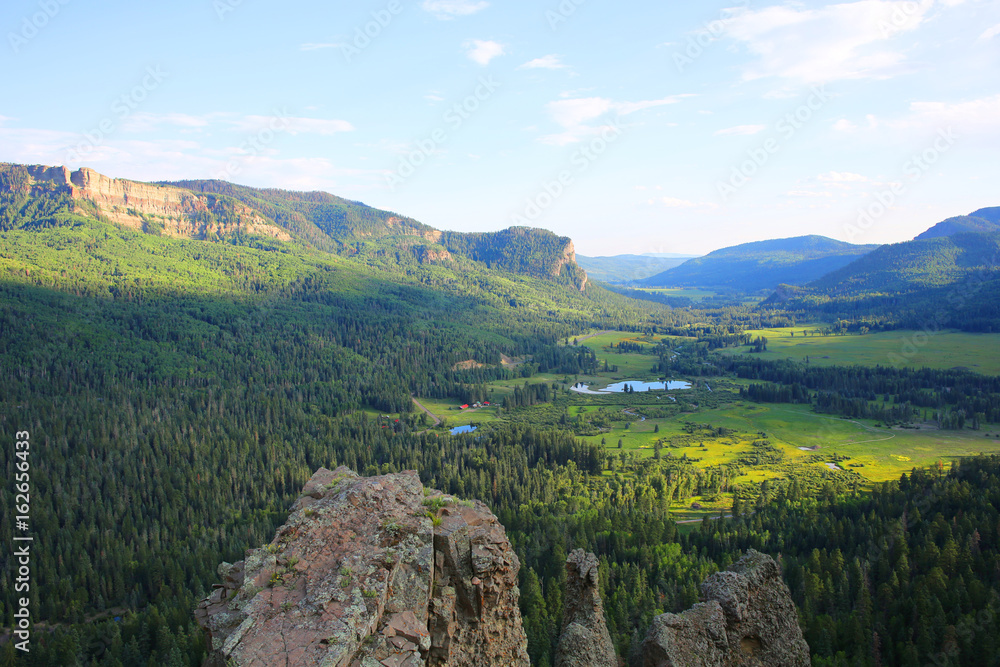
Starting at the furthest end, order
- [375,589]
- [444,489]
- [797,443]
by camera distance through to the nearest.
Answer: [797,443] → [444,489] → [375,589]

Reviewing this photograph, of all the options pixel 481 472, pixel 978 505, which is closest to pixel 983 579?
pixel 978 505

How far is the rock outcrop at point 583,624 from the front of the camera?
27.8 m

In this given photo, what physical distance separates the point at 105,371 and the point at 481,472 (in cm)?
11558

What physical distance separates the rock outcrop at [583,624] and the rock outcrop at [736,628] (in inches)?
136

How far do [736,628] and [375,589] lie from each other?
58.8 ft

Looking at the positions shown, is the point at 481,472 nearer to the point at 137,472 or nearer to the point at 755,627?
the point at 137,472

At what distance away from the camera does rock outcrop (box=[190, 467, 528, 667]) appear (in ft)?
53.8

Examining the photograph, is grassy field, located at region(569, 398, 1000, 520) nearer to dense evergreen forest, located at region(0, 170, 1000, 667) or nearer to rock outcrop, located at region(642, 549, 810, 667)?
dense evergreen forest, located at region(0, 170, 1000, 667)

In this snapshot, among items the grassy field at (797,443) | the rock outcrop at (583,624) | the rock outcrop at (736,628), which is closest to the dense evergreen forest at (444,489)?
the grassy field at (797,443)

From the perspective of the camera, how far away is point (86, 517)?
91125 millimetres

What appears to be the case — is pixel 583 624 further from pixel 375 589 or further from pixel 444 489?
pixel 444 489

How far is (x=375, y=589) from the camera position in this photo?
712 inches

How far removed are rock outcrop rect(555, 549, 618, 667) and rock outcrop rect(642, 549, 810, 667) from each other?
11.4 ft

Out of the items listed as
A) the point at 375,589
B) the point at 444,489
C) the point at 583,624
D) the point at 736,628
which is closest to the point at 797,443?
the point at 444,489
